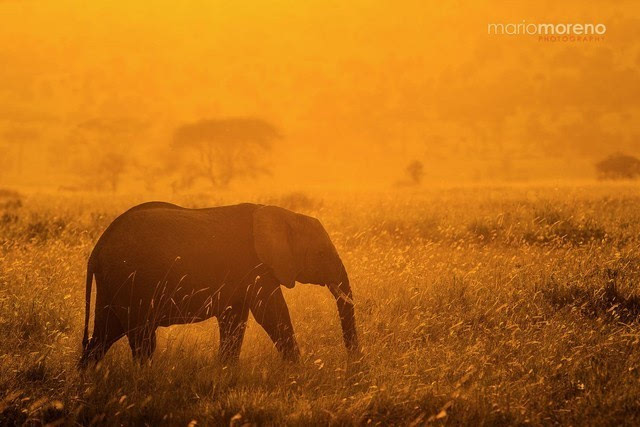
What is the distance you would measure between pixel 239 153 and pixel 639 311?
4846cm

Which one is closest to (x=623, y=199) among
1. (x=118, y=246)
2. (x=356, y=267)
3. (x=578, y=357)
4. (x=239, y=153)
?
(x=356, y=267)

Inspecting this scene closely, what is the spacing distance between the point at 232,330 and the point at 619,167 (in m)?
49.2

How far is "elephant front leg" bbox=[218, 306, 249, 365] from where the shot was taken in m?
6.86

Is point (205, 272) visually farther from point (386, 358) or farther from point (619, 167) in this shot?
point (619, 167)

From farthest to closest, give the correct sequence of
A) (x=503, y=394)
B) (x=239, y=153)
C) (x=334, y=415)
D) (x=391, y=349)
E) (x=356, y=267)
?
(x=239, y=153)
(x=356, y=267)
(x=391, y=349)
(x=503, y=394)
(x=334, y=415)

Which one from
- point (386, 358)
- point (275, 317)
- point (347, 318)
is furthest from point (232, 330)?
point (386, 358)

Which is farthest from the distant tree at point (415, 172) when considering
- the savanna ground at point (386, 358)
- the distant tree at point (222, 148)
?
the savanna ground at point (386, 358)

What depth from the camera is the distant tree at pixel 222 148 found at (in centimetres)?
5394

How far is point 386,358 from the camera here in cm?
691

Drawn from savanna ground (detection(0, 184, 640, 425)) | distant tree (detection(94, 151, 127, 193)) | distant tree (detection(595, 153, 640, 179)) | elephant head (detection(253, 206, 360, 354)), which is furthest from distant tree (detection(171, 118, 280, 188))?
elephant head (detection(253, 206, 360, 354))

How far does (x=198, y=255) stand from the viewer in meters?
6.84

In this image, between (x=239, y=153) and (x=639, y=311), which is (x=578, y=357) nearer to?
(x=639, y=311)

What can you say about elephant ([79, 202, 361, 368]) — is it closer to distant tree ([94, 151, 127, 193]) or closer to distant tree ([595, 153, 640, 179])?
distant tree ([595, 153, 640, 179])

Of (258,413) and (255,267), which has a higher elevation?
(255,267)
